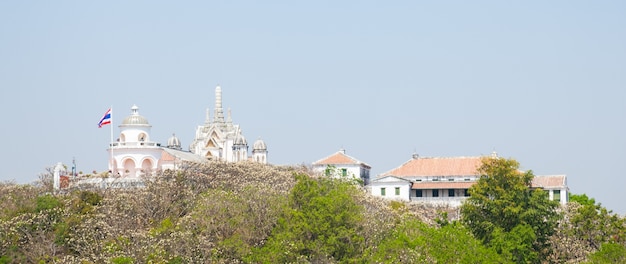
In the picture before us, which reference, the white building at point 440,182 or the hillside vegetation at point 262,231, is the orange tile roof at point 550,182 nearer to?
the white building at point 440,182

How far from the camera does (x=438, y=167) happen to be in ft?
298

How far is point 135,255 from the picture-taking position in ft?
161

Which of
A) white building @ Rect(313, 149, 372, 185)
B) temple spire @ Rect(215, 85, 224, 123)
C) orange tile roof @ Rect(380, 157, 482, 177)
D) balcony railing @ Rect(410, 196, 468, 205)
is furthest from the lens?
temple spire @ Rect(215, 85, 224, 123)

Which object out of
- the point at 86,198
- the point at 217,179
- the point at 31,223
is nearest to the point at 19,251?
the point at 31,223

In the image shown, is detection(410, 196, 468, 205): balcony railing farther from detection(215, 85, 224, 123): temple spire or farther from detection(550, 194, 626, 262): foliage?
detection(215, 85, 224, 123): temple spire

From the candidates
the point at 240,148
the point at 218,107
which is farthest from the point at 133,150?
the point at 218,107

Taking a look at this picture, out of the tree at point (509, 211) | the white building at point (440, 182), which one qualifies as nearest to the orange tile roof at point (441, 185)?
the white building at point (440, 182)

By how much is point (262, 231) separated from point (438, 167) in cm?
3968

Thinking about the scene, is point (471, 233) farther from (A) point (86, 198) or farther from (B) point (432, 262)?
(A) point (86, 198)

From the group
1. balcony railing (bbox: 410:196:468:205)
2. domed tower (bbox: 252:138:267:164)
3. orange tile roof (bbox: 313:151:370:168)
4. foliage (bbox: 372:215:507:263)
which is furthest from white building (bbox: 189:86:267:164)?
foliage (bbox: 372:215:507:263)

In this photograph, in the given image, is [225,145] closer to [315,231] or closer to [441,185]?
[441,185]

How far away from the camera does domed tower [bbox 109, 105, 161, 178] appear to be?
265 ft

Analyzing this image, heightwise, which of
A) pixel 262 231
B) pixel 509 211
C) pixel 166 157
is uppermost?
pixel 166 157

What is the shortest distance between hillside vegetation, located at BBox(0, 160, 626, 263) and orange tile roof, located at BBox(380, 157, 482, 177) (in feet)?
91.1
